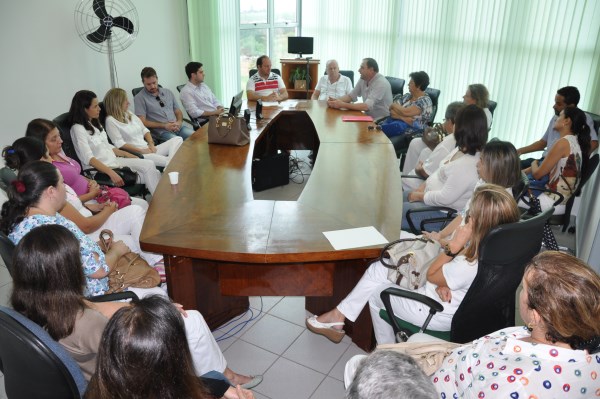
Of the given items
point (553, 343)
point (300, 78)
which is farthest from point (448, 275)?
point (300, 78)

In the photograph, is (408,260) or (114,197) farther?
(114,197)

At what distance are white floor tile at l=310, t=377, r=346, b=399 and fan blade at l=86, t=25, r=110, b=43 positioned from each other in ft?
14.0

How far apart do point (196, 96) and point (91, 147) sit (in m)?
2.10

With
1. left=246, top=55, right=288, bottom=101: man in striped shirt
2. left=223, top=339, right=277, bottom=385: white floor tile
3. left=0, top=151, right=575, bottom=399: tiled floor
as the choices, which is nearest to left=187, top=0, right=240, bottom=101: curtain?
left=246, top=55, right=288, bottom=101: man in striped shirt

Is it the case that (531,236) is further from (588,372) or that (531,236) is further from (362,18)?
(362,18)

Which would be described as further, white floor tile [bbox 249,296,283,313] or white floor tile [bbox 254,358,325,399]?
white floor tile [bbox 249,296,283,313]

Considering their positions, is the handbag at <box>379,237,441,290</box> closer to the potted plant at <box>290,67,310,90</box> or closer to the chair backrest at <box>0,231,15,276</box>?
the chair backrest at <box>0,231,15,276</box>

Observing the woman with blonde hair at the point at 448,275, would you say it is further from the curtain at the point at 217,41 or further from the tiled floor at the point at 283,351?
the curtain at the point at 217,41

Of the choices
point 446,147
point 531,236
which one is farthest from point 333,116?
point 531,236

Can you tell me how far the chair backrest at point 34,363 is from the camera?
138 cm

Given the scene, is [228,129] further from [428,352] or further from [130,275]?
[428,352]

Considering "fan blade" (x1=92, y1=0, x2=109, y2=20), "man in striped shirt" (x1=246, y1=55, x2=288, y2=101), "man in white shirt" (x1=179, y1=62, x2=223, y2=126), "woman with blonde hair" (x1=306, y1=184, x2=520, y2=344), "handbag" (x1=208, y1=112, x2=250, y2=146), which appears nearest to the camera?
"woman with blonde hair" (x1=306, y1=184, x2=520, y2=344)

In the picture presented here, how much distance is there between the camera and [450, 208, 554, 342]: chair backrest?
1743 millimetres

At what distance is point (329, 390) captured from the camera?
2.44 metres
